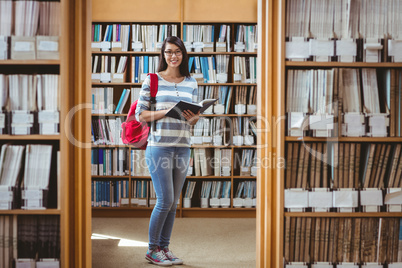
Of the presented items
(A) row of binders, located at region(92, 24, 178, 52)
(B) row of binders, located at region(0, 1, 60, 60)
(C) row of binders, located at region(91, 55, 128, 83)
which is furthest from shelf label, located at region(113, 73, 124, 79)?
(B) row of binders, located at region(0, 1, 60, 60)

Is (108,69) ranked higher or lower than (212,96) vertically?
higher

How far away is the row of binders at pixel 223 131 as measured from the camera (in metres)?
3.76

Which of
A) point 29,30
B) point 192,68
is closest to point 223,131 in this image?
point 192,68

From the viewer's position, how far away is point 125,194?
3799 millimetres

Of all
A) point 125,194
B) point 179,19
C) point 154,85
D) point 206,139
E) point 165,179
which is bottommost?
point 125,194

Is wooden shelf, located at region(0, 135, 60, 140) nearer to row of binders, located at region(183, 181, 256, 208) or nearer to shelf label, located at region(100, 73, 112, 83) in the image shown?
shelf label, located at region(100, 73, 112, 83)

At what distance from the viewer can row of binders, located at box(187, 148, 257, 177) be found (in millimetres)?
3781

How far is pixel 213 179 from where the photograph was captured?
3.90m

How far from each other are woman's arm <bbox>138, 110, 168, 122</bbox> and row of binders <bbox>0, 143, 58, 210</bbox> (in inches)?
25.4

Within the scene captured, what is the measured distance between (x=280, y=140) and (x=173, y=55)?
0.91 m

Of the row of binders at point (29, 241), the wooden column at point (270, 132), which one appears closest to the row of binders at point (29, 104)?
the row of binders at point (29, 241)

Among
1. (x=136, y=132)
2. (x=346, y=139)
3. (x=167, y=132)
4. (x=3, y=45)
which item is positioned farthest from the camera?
(x=136, y=132)

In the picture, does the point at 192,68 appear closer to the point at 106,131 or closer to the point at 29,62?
the point at 106,131

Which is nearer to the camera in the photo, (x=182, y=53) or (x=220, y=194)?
Result: (x=182, y=53)
